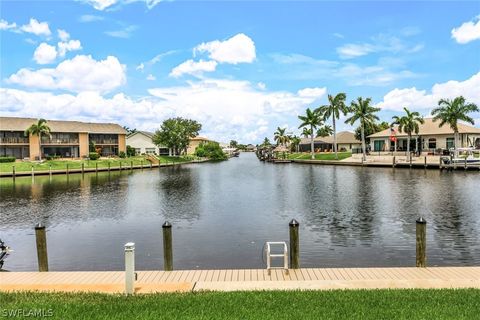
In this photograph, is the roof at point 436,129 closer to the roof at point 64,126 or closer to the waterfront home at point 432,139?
the waterfront home at point 432,139

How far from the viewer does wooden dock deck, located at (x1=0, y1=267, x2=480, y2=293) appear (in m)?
10.0

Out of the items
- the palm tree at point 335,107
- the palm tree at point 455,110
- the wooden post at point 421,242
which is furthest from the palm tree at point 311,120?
the wooden post at point 421,242

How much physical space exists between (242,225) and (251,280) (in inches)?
496

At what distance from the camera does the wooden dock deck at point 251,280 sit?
10.0 metres

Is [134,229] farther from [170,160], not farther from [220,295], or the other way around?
[170,160]

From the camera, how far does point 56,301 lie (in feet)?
28.5

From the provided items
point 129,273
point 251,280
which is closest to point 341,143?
point 251,280

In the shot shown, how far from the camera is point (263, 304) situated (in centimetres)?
838

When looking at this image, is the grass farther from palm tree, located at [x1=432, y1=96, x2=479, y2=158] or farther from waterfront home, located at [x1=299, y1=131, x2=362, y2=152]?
waterfront home, located at [x1=299, y1=131, x2=362, y2=152]

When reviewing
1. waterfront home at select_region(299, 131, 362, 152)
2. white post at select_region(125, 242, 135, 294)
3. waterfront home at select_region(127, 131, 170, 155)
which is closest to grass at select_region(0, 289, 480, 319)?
white post at select_region(125, 242, 135, 294)

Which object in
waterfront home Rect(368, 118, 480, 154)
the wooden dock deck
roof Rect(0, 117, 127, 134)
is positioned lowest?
the wooden dock deck

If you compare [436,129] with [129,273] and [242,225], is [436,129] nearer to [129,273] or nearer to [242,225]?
[242,225]

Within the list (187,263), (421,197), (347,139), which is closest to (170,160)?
(347,139)

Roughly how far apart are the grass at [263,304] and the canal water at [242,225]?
21.1 ft
